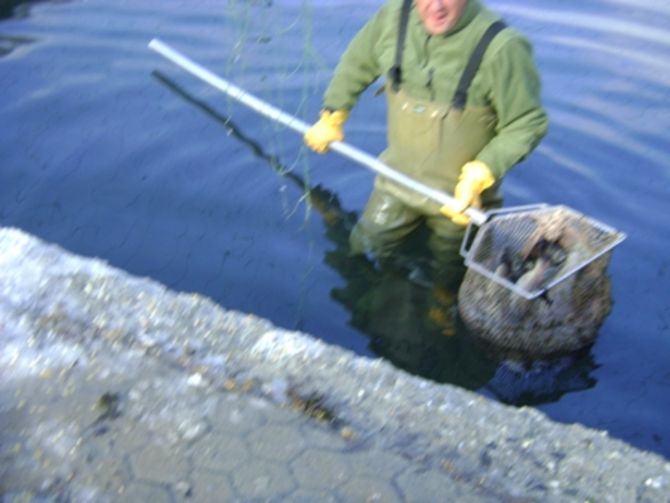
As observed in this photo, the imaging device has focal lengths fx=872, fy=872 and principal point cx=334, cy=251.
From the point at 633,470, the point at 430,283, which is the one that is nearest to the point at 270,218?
the point at 430,283

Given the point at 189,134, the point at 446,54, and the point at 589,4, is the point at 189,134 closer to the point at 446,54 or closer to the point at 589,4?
the point at 446,54

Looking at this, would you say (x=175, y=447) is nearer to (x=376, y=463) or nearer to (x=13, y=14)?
(x=376, y=463)

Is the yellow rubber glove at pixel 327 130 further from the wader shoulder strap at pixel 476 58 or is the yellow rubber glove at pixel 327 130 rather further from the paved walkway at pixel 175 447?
the paved walkway at pixel 175 447

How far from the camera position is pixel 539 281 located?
167 inches

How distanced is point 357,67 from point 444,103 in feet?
1.97

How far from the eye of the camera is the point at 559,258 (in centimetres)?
432

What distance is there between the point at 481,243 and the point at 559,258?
15.4 inches

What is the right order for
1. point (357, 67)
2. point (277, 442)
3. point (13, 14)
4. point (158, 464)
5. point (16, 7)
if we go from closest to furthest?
point (158, 464) < point (277, 442) < point (357, 67) < point (13, 14) < point (16, 7)

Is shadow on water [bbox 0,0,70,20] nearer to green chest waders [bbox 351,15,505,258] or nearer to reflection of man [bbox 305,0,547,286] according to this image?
reflection of man [bbox 305,0,547,286]

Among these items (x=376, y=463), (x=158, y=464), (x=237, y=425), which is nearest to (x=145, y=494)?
(x=158, y=464)

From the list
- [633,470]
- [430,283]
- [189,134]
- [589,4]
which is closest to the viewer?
[633,470]

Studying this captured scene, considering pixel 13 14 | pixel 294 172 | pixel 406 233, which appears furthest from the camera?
pixel 13 14

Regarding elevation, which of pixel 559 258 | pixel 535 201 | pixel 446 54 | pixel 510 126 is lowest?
pixel 535 201

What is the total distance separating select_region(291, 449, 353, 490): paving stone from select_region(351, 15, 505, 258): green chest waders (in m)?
2.01
